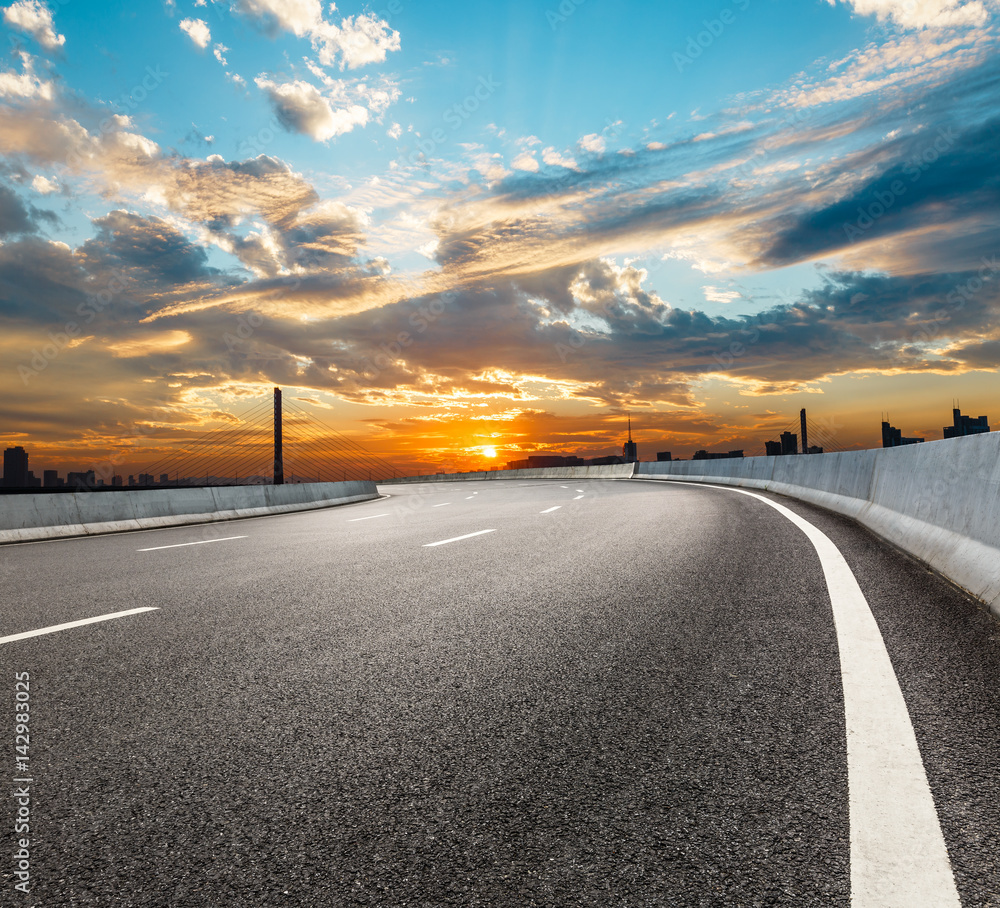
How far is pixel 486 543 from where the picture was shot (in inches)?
370

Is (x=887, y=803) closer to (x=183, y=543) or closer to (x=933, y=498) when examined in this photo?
(x=933, y=498)

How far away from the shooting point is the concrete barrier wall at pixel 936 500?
5.60 metres

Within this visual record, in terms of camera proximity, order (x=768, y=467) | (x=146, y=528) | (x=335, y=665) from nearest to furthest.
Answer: (x=335, y=665)
(x=146, y=528)
(x=768, y=467)

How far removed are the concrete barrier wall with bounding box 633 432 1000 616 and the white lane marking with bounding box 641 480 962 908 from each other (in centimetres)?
206

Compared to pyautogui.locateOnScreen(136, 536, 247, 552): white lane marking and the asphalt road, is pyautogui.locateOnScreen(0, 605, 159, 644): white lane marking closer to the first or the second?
the asphalt road

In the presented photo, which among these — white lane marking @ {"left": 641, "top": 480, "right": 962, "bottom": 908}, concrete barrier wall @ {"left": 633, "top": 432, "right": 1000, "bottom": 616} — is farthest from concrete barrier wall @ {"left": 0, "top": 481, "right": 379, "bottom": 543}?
concrete barrier wall @ {"left": 633, "top": 432, "right": 1000, "bottom": 616}

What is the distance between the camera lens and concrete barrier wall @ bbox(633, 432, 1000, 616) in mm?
5598

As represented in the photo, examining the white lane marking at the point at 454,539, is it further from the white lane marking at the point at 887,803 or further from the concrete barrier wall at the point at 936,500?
the white lane marking at the point at 887,803

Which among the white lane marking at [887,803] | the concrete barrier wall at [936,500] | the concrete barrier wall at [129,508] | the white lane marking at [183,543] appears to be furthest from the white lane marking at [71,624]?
the concrete barrier wall at [129,508]

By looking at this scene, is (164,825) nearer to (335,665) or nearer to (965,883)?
(335,665)

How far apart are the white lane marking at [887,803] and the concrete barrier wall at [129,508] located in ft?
43.0

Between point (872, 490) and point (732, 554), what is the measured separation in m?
4.32

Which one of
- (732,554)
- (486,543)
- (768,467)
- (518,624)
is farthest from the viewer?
(768,467)

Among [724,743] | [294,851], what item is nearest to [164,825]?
[294,851]
